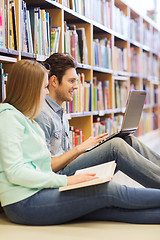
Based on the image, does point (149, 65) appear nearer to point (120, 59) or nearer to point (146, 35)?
point (146, 35)

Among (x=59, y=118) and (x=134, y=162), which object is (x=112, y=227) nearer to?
(x=134, y=162)

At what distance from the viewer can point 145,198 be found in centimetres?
162

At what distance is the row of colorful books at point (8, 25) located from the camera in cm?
215

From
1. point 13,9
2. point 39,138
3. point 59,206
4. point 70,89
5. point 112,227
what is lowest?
point 112,227

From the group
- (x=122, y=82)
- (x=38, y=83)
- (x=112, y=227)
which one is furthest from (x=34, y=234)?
(x=122, y=82)

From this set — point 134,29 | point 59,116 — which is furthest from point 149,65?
point 59,116

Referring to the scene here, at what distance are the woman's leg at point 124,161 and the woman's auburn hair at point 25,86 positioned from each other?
0.55m

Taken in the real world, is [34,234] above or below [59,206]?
below

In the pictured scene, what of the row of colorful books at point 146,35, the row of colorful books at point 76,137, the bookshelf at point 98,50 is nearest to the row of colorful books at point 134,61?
the bookshelf at point 98,50

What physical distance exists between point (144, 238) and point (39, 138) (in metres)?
0.59

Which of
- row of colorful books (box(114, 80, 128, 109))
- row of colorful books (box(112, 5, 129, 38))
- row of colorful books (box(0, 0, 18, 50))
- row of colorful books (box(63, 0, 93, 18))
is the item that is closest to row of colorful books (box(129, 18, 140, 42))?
row of colorful books (box(112, 5, 129, 38))

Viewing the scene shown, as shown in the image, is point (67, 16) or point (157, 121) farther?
point (157, 121)

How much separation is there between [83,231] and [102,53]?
2617mm

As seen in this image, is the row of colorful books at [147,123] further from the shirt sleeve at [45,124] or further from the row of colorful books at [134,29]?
the shirt sleeve at [45,124]
